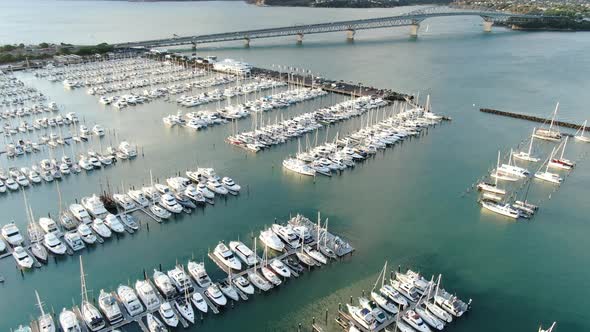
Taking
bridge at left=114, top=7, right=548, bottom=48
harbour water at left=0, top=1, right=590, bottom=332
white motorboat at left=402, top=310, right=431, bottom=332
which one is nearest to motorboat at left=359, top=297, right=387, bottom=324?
white motorboat at left=402, top=310, right=431, bottom=332

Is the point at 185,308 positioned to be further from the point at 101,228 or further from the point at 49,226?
the point at 49,226

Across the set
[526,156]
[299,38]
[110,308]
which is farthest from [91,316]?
[299,38]

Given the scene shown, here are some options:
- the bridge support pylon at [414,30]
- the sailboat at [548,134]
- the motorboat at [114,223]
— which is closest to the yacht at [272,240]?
the motorboat at [114,223]

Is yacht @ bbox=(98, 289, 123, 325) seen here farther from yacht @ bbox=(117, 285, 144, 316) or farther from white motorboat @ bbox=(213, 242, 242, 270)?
white motorboat @ bbox=(213, 242, 242, 270)

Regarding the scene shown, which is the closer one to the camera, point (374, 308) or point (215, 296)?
point (374, 308)

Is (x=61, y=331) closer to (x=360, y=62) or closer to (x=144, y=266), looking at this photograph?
(x=144, y=266)

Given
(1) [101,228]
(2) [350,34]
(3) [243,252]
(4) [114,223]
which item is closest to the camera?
(3) [243,252]
